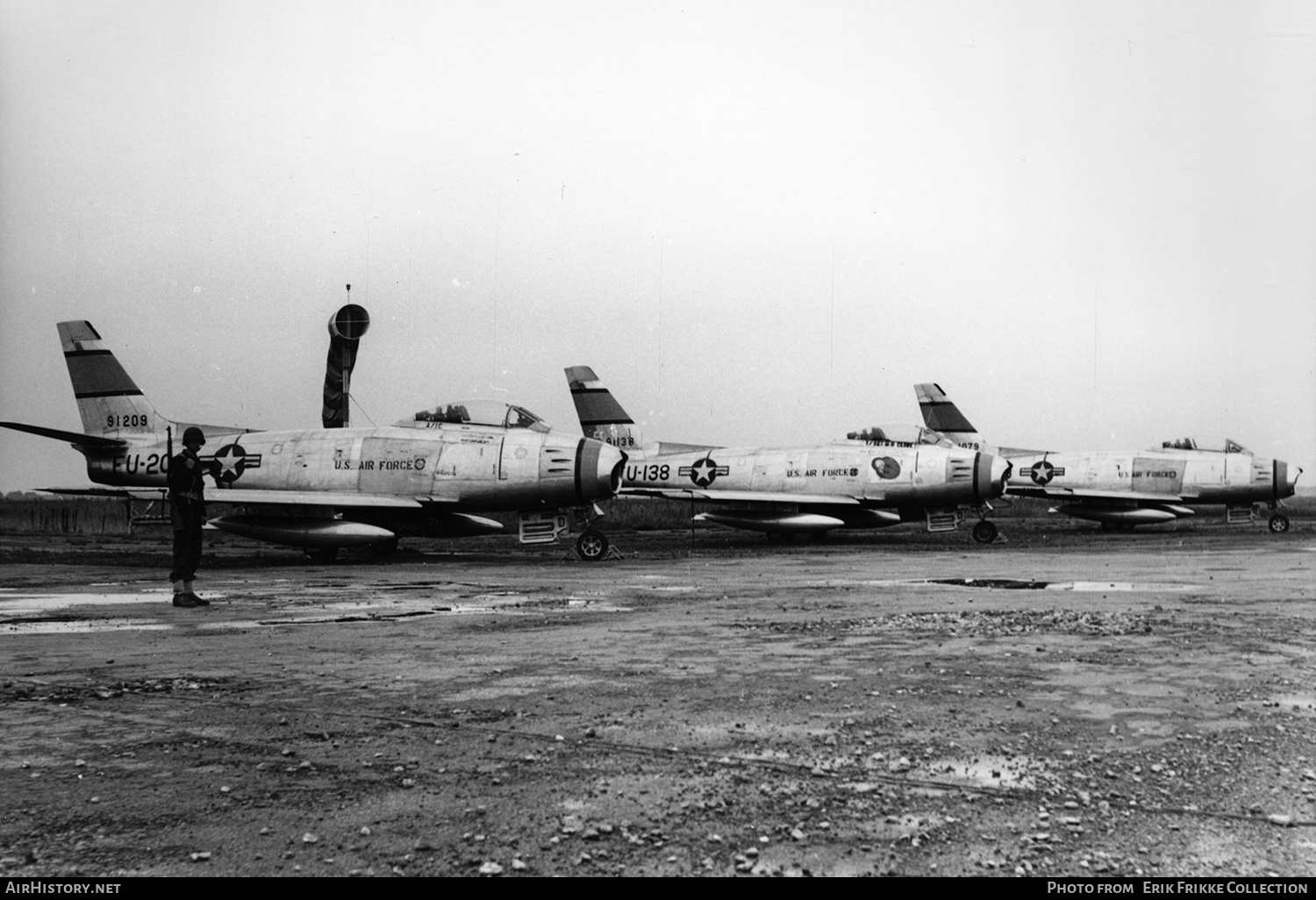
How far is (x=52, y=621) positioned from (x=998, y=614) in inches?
290

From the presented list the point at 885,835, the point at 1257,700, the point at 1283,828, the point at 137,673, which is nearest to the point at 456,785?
the point at 885,835

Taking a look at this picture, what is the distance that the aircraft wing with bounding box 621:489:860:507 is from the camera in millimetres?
19734

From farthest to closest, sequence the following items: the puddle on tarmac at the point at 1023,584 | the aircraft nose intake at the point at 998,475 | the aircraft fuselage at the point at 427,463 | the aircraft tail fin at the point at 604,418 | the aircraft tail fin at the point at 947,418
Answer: the aircraft tail fin at the point at 947,418
the aircraft tail fin at the point at 604,418
the aircraft nose intake at the point at 998,475
the aircraft fuselage at the point at 427,463
the puddle on tarmac at the point at 1023,584

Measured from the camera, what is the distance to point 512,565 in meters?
14.7

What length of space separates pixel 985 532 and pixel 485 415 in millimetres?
11552

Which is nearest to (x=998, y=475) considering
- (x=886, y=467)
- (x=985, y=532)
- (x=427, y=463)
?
(x=985, y=532)

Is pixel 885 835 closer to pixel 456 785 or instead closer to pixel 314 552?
pixel 456 785

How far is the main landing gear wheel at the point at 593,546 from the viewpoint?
16.0 metres

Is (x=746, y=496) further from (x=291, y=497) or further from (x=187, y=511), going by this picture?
(x=187, y=511)

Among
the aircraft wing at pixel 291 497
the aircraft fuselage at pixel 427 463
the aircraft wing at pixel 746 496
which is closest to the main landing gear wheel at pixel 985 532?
the aircraft wing at pixel 746 496

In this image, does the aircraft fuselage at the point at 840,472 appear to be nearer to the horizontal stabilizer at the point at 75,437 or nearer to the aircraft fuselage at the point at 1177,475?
the aircraft fuselage at the point at 1177,475

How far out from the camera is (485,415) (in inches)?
659

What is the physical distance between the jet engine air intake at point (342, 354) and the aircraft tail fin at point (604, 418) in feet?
20.2

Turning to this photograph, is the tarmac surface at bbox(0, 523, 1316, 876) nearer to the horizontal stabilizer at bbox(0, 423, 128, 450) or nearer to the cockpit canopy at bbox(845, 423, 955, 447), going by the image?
the horizontal stabilizer at bbox(0, 423, 128, 450)
